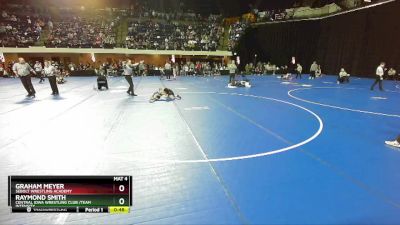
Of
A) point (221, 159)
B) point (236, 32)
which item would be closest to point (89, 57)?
point (236, 32)

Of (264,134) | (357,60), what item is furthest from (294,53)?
(264,134)

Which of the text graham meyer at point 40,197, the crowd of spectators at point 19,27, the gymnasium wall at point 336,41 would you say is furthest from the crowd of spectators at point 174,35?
the text graham meyer at point 40,197

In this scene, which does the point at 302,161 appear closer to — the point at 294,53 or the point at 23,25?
the point at 294,53

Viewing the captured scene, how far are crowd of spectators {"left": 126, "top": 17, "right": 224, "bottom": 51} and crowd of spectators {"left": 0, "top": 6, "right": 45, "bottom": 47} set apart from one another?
390 inches

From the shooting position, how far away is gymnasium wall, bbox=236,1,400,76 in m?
21.6

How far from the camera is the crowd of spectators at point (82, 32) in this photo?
3016 centimetres

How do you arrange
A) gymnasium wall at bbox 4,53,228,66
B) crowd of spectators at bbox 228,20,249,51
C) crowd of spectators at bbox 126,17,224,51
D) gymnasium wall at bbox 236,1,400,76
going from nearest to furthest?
gymnasium wall at bbox 236,1,400,76 → gymnasium wall at bbox 4,53,228,66 → crowd of spectators at bbox 126,17,224,51 → crowd of spectators at bbox 228,20,249,51

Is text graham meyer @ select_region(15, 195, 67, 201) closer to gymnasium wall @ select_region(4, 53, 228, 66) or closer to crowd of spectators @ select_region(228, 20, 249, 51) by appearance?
crowd of spectators @ select_region(228, 20, 249, 51)

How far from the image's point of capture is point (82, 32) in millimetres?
32188

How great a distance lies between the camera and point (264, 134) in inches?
284

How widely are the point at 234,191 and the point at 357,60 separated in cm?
2532

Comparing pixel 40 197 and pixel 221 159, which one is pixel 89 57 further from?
A: pixel 40 197
